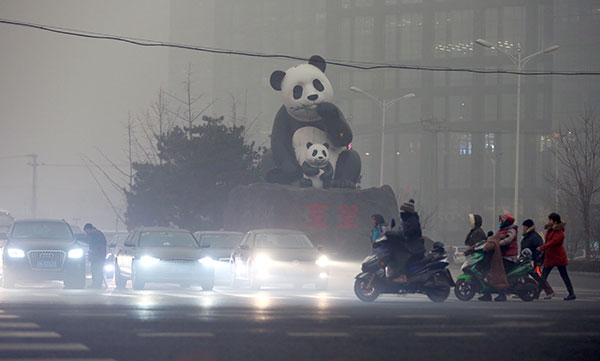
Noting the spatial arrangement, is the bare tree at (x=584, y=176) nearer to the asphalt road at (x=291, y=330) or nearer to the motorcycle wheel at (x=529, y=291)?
the motorcycle wheel at (x=529, y=291)

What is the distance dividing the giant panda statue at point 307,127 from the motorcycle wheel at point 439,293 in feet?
48.4

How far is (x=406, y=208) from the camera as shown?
65.5 feet

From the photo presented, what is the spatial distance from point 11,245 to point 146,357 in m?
16.4

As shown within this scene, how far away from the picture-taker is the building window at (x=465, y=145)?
348 ft

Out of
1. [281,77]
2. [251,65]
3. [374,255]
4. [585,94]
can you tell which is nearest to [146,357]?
[374,255]

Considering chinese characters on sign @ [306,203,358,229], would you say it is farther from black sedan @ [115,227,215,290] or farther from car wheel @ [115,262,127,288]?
→ black sedan @ [115,227,215,290]

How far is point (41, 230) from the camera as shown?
2706 cm

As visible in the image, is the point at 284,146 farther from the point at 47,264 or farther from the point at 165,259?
the point at 47,264

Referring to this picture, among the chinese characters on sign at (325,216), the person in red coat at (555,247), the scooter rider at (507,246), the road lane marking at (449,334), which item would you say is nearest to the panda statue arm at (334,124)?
the chinese characters on sign at (325,216)

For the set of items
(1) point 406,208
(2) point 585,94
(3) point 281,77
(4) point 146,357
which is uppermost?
(2) point 585,94

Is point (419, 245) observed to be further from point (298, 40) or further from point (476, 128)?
point (298, 40)

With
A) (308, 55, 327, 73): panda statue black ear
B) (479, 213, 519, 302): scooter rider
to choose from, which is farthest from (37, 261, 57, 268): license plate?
(308, 55, 327, 73): panda statue black ear

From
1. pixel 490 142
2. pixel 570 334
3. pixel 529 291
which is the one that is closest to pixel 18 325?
pixel 570 334

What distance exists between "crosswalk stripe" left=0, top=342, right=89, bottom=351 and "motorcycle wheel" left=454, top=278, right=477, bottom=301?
1097 centimetres
